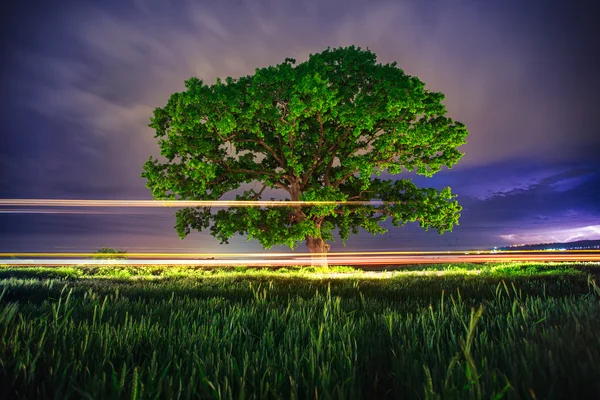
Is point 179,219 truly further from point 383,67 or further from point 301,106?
point 383,67

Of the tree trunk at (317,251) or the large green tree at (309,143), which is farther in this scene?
the tree trunk at (317,251)

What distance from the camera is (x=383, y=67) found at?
61.5 ft

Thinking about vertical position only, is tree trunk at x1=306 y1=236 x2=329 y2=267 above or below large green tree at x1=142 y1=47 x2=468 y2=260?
below

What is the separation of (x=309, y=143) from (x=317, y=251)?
6.38m

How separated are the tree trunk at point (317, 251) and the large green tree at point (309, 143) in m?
0.06

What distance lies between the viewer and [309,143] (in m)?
21.6

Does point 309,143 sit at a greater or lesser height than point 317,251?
greater

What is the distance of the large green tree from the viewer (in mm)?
17266

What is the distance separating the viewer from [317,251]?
73.5 feet

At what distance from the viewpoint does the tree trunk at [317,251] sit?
22.1 metres

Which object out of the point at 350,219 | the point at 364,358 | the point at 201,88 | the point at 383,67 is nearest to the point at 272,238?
the point at 350,219

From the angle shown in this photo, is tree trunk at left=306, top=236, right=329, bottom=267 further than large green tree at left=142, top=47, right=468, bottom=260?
Yes

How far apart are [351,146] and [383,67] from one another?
4.29m

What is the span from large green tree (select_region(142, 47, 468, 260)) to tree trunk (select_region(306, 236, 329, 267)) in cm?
6
